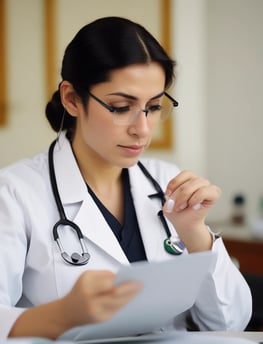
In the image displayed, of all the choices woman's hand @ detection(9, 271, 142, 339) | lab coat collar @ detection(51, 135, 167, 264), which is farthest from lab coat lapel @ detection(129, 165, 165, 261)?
woman's hand @ detection(9, 271, 142, 339)

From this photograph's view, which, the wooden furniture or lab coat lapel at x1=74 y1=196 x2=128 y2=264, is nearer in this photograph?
lab coat lapel at x1=74 y1=196 x2=128 y2=264

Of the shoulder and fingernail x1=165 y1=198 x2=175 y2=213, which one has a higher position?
the shoulder

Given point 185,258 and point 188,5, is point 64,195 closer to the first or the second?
point 185,258

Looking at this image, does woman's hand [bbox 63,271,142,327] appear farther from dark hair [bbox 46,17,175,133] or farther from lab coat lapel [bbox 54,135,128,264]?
dark hair [bbox 46,17,175,133]

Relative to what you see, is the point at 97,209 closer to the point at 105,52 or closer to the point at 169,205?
the point at 169,205

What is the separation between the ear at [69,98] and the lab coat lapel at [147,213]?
216 mm

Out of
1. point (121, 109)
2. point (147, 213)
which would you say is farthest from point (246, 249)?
point (121, 109)

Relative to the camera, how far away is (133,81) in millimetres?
1211

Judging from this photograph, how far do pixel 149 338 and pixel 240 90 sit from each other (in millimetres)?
2321

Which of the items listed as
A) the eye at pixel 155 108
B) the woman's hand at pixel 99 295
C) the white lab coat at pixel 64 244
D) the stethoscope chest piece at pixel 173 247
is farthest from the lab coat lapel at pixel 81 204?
the woman's hand at pixel 99 295

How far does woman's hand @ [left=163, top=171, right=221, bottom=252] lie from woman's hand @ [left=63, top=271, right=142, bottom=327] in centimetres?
40

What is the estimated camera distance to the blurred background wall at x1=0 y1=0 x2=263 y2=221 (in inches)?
109

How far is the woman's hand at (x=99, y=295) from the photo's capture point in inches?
33.8

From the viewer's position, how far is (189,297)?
1.02 m
